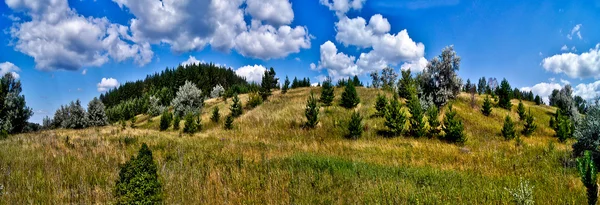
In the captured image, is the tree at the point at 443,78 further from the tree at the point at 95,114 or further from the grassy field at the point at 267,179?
the tree at the point at 95,114

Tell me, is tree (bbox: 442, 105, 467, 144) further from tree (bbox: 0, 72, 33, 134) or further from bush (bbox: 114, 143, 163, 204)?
tree (bbox: 0, 72, 33, 134)

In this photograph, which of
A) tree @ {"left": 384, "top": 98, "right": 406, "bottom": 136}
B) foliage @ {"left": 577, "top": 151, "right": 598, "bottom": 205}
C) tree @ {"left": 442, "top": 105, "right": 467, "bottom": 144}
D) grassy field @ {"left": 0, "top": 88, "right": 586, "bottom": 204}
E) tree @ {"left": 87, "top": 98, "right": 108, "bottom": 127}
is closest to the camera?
foliage @ {"left": 577, "top": 151, "right": 598, "bottom": 205}

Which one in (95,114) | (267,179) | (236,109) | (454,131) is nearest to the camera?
(267,179)

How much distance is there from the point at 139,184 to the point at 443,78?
3395 cm

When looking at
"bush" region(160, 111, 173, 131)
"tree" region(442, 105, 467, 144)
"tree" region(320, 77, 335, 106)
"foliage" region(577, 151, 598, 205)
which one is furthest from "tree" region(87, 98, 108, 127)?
"foliage" region(577, 151, 598, 205)

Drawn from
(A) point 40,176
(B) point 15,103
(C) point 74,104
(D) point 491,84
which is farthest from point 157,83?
(A) point 40,176

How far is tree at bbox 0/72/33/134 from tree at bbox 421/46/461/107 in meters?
44.7

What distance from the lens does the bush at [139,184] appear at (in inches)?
183

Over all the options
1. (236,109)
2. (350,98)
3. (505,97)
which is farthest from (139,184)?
A: (505,97)

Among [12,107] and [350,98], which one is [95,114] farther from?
[350,98]

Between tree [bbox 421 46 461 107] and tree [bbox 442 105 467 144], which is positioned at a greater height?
tree [bbox 421 46 461 107]

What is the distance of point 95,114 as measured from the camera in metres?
37.6

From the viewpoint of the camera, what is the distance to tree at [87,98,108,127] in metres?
37.5

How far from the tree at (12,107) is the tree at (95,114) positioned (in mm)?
6068
